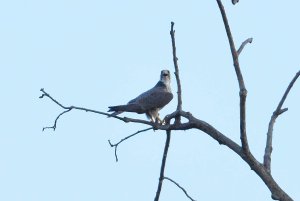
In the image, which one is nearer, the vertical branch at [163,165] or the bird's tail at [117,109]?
the vertical branch at [163,165]

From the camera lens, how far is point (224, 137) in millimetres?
6367

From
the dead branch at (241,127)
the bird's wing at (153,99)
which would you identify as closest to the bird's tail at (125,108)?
the bird's wing at (153,99)

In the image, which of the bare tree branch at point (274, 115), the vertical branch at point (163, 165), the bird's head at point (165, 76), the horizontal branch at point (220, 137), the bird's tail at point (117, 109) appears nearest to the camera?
the horizontal branch at point (220, 137)

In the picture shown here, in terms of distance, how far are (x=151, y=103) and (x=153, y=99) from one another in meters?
0.23

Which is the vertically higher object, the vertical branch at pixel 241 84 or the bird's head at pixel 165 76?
the bird's head at pixel 165 76

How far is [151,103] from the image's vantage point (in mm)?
13328

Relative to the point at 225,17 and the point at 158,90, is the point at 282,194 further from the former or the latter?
the point at 158,90

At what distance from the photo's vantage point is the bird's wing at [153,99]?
43.3 ft

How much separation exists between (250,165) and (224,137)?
326 mm

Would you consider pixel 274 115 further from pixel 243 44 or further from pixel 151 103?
pixel 151 103

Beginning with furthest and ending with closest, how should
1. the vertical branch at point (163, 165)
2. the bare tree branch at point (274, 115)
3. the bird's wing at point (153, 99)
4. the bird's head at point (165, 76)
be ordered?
1. the bird's head at point (165, 76)
2. the bird's wing at point (153, 99)
3. the vertical branch at point (163, 165)
4. the bare tree branch at point (274, 115)

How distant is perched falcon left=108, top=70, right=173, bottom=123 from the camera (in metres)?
12.5

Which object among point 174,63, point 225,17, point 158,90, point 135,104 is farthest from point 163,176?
point 158,90

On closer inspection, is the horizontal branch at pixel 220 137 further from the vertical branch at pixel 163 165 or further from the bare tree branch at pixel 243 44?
the bare tree branch at pixel 243 44
